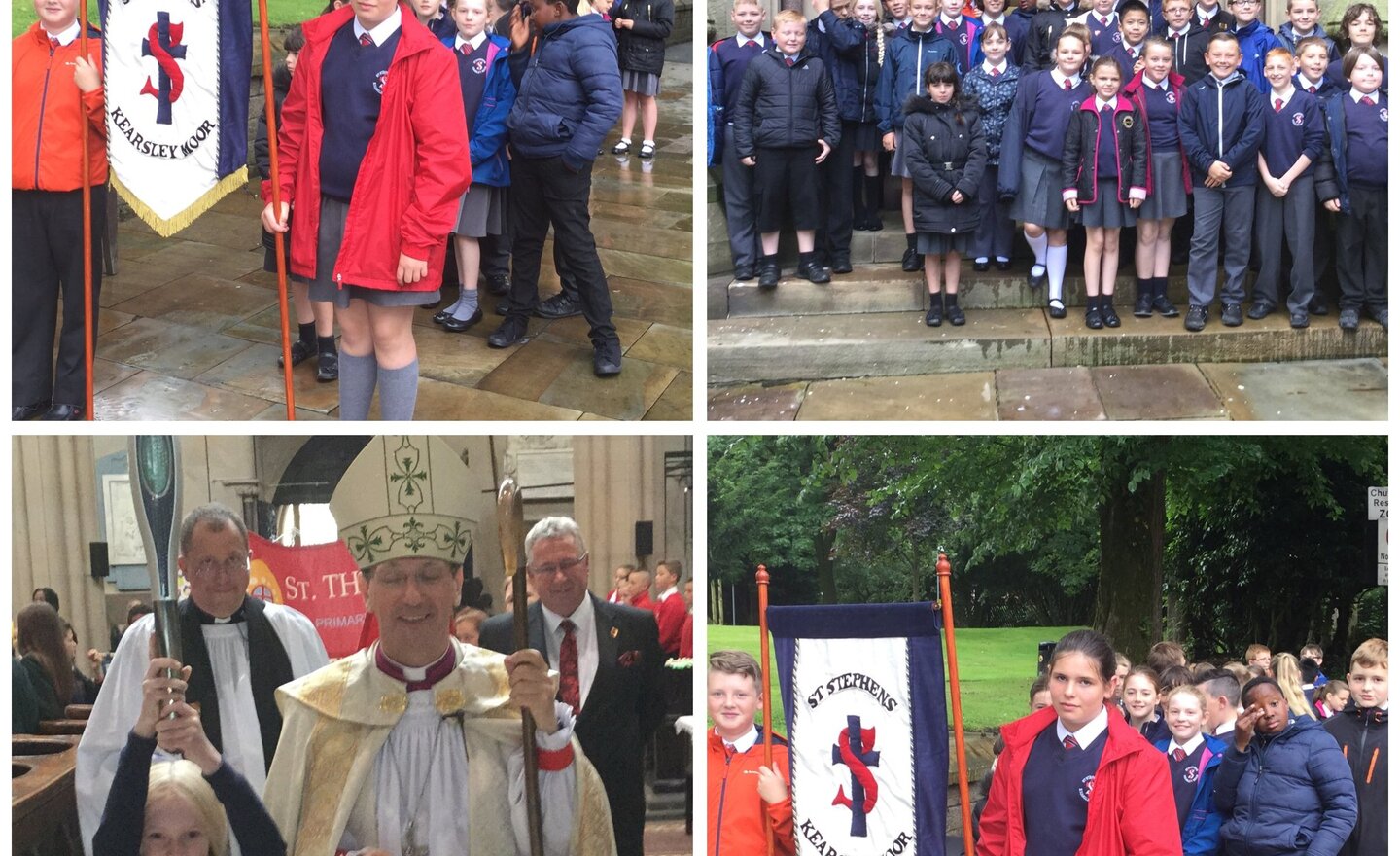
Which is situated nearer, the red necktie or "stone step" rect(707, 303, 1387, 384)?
the red necktie

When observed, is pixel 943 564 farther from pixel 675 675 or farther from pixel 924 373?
pixel 924 373

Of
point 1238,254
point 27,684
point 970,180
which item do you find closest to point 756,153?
point 970,180

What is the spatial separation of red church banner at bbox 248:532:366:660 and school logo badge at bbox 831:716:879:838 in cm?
165

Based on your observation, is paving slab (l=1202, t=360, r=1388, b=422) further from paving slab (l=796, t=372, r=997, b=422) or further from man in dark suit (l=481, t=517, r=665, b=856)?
man in dark suit (l=481, t=517, r=665, b=856)

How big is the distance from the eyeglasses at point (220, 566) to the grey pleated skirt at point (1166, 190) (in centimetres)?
392

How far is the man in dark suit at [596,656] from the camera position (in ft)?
16.5

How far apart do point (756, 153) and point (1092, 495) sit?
2115 mm

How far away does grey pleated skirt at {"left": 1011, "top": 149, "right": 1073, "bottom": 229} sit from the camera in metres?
6.44

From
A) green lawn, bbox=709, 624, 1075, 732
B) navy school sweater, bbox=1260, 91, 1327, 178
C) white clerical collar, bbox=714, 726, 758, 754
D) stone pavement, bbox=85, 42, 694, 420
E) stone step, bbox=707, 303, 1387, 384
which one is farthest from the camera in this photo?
stone step, bbox=707, 303, 1387, 384

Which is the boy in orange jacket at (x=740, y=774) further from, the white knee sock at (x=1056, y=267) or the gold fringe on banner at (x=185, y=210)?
the white knee sock at (x=1056, y=267)

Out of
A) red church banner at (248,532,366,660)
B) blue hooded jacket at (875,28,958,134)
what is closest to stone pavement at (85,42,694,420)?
red church banner at (248,532,366,660)

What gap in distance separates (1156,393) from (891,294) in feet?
4.12

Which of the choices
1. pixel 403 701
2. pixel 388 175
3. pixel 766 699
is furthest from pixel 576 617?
pixel 388 175

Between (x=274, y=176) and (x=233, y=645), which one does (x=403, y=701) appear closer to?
(x=233, y=645)
